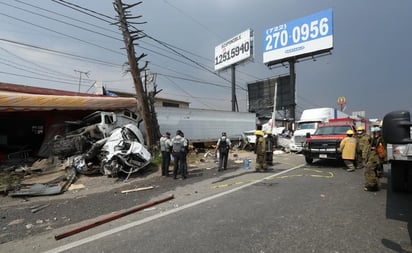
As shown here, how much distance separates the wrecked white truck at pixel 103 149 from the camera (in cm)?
992

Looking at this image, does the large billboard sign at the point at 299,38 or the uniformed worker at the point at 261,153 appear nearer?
the uniformed worker at the point at 261,153

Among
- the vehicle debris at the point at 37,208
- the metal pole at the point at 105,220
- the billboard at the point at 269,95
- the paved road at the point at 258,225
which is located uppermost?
the billboard at the point at 269,95

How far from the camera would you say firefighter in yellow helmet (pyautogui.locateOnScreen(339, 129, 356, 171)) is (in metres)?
10.2

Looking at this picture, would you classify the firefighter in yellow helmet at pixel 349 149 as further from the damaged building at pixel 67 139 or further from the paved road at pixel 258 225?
the damaged building at pixel 67 139

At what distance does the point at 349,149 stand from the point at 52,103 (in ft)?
46.7

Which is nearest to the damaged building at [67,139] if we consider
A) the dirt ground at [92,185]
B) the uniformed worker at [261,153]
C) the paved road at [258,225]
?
the dirt ground at [92,185]

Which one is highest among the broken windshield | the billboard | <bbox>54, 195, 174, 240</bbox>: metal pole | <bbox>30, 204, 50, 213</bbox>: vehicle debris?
the billboard

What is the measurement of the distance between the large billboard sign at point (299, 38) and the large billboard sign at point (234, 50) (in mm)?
4986

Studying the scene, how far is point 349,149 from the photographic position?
34.0ft

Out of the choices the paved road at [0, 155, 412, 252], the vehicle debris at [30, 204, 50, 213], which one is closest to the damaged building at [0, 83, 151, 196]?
the vehicle debris at [30, 204, 50, 213]

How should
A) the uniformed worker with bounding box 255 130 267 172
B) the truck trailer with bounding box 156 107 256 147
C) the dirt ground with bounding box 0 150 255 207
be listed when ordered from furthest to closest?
the truck trailer with bounding box 156 107 256 147 < the uniformed worker with bounding box 255 130 267 172 < the dirt ground with bounding box 0 150 255 207

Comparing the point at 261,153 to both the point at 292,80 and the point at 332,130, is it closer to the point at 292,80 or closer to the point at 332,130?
the point at 332,130

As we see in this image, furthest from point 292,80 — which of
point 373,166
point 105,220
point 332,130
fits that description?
point 105,220

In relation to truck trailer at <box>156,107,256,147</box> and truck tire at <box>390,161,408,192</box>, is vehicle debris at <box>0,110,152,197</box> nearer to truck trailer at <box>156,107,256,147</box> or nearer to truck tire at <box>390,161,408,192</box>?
truck trailer at <box>156,107,256,147</box>
